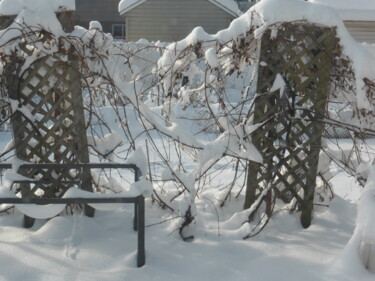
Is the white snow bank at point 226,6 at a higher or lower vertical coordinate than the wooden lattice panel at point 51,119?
higher

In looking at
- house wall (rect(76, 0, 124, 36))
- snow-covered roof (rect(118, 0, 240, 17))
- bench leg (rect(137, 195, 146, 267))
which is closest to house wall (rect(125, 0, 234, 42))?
snow-covered roof (rect(118, 0, 240, 17))

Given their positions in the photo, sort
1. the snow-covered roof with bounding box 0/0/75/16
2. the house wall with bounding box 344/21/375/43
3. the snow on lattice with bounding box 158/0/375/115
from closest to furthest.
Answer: the snow on lattice with bounding box 158/0/375/115, the snow-covered roof with bounding box 0/0/75/16, the house wall with bounding box 344/21/375/43

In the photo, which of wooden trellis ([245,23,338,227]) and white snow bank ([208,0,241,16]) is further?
white snow bank ([208,0,241,16])

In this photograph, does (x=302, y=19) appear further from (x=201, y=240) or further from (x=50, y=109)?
(x=50, y=109)

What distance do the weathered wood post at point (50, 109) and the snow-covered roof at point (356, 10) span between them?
351 inches

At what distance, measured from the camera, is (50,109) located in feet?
10.4

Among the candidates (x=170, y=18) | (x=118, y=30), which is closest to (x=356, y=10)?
(x=170, y=18)

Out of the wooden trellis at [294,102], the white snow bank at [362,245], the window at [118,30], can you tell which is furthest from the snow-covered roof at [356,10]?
the window at [118,30]

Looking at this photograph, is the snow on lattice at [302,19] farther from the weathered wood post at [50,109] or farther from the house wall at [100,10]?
the house wall at [100,10]

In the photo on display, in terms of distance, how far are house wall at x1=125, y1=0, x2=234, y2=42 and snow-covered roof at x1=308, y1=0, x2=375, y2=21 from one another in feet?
19.7

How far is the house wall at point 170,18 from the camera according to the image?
15750mm

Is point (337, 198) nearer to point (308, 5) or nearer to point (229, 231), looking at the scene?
point (229, 231)

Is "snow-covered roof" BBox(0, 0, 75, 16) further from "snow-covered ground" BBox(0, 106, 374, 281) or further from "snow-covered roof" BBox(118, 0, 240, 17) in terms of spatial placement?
"snow-covered roof" BBox(118, 0, 240, 17)

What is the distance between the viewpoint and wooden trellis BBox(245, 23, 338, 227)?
9.87 ft
